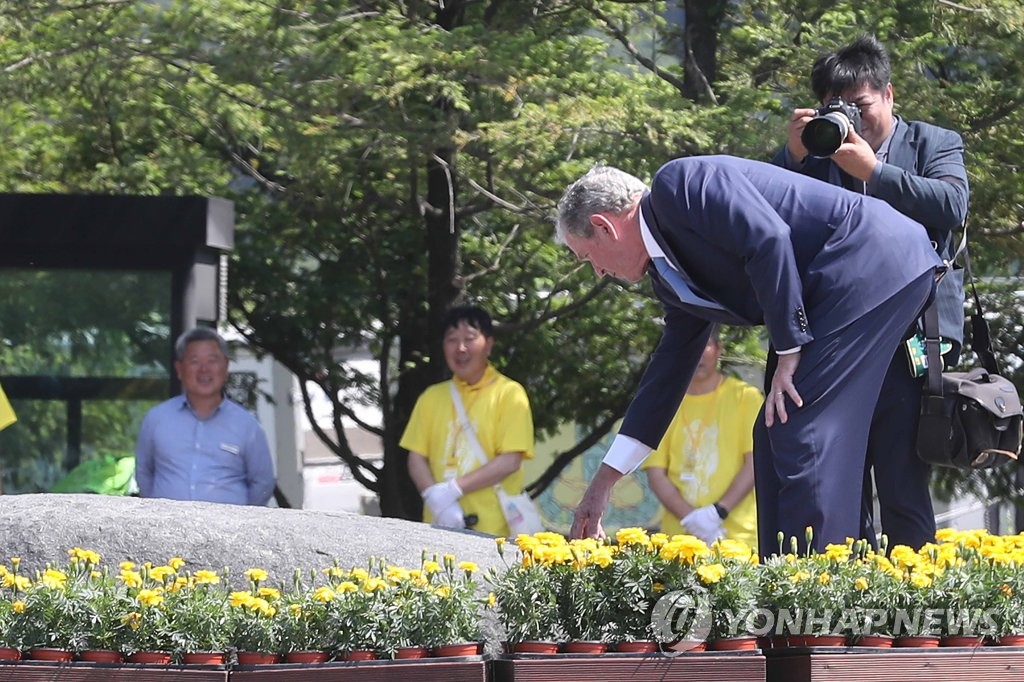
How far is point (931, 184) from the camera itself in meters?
4.42

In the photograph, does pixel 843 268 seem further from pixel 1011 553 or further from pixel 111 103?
pixel 111 103

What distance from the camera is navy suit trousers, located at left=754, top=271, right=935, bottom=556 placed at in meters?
3.80

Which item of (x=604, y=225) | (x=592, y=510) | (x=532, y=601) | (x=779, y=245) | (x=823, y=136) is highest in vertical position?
(x=823, y=136)

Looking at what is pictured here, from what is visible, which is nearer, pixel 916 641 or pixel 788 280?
pixel 916 641

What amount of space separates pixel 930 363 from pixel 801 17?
4043 millimetres

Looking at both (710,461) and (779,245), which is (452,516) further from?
(779,245)

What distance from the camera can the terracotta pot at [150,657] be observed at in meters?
3.12

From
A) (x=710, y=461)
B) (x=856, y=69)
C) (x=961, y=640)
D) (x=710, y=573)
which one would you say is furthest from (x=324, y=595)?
(x=710, y=461)

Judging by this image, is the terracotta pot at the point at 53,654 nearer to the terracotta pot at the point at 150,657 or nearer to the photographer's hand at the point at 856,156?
the terracotta pot at the point at 150,657

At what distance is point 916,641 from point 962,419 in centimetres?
133

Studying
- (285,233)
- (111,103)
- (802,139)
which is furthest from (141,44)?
(802,139)

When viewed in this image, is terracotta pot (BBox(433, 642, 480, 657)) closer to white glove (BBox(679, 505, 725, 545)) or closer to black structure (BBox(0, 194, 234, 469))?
white glove (BBox(679, 505, 725, 545))

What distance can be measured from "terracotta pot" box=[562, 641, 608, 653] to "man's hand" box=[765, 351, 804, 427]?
1.02m

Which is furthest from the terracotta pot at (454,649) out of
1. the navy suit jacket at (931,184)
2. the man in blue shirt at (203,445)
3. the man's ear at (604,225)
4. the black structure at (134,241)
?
the black structure at (134,241)
